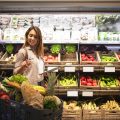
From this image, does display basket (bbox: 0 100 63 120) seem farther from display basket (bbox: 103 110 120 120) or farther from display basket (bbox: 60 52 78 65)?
display basket (bbox: 60 52 78 65)

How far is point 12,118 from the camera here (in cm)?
201

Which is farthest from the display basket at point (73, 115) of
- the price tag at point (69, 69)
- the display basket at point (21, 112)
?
the display basket at point (21, 112)

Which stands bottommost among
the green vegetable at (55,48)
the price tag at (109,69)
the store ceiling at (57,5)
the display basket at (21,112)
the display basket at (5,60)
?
the display basket at (21,112)

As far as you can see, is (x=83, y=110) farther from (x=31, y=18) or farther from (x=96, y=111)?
(x=31, y=18)

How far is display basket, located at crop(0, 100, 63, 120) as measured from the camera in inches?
77.5

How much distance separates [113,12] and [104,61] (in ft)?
2.66

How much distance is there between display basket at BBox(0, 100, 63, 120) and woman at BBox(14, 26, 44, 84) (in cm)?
185

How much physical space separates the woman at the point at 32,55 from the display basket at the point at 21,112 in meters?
1.85

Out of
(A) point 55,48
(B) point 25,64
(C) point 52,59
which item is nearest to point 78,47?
(A) point 55,48

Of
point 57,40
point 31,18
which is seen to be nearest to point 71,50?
point 57,40

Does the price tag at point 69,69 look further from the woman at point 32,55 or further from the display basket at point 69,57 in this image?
the woman at point 32,55

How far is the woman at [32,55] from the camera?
3.94 m

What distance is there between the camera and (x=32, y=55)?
4.03 metres

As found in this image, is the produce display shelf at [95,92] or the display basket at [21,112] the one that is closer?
the display basket at [21,112]
